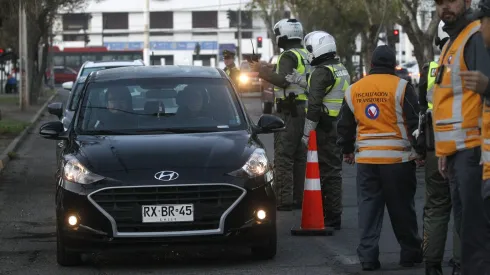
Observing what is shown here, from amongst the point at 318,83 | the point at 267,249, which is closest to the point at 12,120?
the point at 318,83

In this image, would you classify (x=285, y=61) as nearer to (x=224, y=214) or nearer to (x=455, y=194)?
(x=224, y=214)

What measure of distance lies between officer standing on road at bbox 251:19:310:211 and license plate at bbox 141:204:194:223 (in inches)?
154

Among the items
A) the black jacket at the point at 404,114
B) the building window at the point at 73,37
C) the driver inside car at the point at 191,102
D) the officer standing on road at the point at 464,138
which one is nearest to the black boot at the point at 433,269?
the black jacket at the point at 404,114

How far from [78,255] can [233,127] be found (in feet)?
5.77

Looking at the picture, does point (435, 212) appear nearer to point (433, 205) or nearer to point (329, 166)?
point (433, 205)

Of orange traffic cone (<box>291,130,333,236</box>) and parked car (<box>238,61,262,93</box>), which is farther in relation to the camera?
parked car (<box>238,61,262,93</box>)

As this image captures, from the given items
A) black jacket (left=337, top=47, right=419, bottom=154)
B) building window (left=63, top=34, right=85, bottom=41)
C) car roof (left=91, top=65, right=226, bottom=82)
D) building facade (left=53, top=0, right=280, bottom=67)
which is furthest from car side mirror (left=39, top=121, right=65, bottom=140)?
building window (left=63, top=34, right=85, bottom=41)

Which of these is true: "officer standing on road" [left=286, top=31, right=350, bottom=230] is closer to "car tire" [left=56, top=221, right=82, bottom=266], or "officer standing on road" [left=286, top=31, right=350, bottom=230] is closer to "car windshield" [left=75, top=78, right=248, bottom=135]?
"car windshield" [left=75, top=78, right=248, bottom=135]

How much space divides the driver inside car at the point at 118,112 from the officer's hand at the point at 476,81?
4.54 m

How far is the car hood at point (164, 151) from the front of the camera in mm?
9133

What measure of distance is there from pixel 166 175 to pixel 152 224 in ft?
1.26

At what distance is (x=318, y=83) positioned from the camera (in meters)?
11.4

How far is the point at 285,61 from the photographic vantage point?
1270cm

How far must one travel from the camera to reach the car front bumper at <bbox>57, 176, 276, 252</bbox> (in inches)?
352
